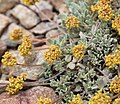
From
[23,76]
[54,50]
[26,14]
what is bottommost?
[23,76]

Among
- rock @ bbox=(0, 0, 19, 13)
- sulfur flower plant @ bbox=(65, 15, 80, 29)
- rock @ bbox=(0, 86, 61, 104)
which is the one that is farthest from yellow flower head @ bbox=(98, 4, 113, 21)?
rock @ bbox=(0, 0, 19, 13)

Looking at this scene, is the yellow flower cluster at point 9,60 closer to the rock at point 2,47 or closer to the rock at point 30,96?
the rock at point 30,96

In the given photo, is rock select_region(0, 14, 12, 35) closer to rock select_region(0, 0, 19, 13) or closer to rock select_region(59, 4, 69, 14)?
rock select_region(0, 0, 19, 13)

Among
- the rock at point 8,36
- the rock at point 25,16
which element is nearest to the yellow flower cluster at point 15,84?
the rock at point 8,36

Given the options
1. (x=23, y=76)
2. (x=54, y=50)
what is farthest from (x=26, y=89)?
(x=54, y=50)

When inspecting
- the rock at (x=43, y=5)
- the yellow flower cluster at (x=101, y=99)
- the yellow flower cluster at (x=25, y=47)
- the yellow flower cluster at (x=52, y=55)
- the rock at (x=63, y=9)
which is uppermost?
the rock at (x=43, y=5)

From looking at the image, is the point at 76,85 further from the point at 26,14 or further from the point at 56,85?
the point at 26,14
